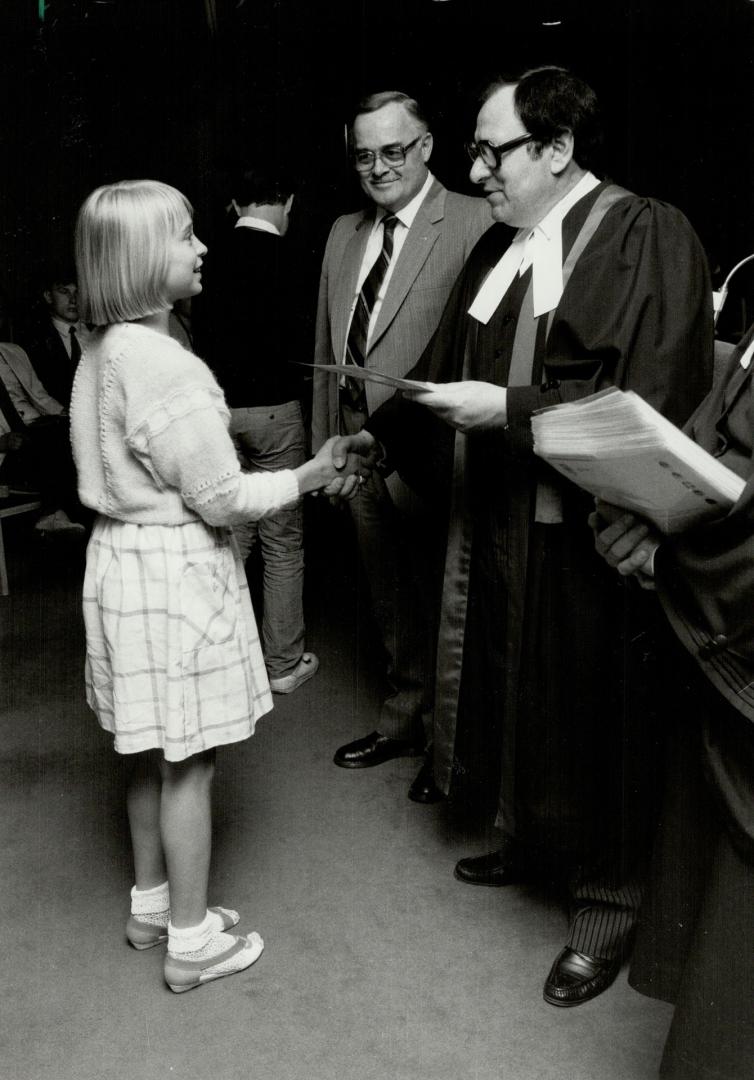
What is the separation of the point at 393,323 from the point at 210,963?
1.71 m

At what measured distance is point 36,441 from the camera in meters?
5.26

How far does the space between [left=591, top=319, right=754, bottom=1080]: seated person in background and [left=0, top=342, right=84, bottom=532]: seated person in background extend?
4.17 meters

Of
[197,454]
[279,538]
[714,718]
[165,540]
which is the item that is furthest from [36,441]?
[714,718]

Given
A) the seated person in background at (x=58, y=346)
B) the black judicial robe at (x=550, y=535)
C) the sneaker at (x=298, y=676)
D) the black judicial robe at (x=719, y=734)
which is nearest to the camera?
the black judicial robe at (x=719, y=734)

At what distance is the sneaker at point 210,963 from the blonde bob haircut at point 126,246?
1.30 m

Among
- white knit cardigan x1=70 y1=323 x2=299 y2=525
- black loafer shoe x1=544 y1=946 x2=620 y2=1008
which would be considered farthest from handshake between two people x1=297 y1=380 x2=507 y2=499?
black loafer shoe x1=544 y1=946 x2=620 y2=1008

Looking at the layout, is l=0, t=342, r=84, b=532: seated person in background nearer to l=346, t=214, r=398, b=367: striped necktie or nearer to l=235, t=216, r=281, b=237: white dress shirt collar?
l=235, t=216, r=281, b=237: white dress shirt collar

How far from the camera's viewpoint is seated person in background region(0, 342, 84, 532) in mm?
5234

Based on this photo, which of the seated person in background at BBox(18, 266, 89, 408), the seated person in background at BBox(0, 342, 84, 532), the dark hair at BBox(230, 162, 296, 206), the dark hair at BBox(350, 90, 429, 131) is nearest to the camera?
the dark hair at BBox(350, 90, 429, 131)

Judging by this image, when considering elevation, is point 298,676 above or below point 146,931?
below

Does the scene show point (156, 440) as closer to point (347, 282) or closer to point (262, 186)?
point (347, 282)

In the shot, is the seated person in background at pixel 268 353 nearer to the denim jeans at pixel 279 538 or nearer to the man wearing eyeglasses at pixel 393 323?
the denim jeans at pixel 279 538

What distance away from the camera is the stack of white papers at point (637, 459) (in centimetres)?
129

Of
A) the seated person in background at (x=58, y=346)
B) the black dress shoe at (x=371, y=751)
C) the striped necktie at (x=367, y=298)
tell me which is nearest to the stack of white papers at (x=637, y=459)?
the striped necktie at (x=367, y=298)
